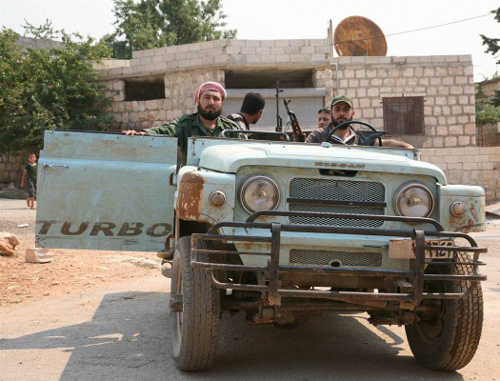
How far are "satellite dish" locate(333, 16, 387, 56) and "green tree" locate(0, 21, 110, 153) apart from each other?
8253 mm

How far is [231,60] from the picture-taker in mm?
18109

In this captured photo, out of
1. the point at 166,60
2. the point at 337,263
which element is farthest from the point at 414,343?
the point at 166,60

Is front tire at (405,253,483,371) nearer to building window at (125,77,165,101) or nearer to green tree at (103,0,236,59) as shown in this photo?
building window at (125,77,165,101)

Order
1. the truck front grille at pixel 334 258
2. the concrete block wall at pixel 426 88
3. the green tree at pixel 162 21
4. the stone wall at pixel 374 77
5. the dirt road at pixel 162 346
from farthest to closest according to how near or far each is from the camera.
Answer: the green tree at pixel 162 21 < the concrete block wall at pixel 426 88 < the stone wall at pixel 374 77 < the dirt road at pixel 162 346 < the truck front grille at pixel 334 258

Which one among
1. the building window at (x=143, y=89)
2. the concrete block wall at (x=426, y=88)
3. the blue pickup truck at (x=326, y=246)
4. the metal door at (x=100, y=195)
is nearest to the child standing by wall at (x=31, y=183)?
the building window at (x=143, y=89)

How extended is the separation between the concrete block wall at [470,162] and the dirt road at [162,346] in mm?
11765

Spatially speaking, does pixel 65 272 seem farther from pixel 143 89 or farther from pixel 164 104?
pixel 143 89

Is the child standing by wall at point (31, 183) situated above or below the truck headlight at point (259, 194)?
above

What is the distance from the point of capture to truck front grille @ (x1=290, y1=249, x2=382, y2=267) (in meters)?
3.25

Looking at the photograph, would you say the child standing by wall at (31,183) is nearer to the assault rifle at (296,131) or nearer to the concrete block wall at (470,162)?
the concrete block wall at (470,162)

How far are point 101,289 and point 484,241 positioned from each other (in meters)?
7.30

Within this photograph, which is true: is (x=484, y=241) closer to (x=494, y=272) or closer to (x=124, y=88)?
(x=494, y=272)

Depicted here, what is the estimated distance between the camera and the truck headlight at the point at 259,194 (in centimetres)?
331

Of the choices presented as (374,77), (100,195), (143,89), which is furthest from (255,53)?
(100,195)
